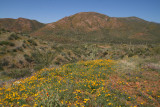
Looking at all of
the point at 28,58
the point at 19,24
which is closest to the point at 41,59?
the point at 28,58

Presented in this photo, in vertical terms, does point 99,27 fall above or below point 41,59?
above

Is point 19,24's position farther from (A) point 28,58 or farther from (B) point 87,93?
(B) point 87,93

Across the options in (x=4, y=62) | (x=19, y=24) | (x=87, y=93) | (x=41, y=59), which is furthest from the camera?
(x=19, y=24)

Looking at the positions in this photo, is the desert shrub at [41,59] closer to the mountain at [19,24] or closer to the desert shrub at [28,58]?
the desert shrub at [28,58]

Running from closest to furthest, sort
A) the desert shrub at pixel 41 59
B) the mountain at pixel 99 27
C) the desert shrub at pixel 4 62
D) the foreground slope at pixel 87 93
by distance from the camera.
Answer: the foreground slope at pixel 87 93
the desert shrub at pixel 4 62
the desert shrub at pixel 41 59
the mountain at pixel 99 27

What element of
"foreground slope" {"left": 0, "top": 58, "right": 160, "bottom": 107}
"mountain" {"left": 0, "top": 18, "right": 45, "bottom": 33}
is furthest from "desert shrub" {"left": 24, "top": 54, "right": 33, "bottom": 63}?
"mountain" {"left": 0, "top": 18, "right": 45, "bottom": 33}

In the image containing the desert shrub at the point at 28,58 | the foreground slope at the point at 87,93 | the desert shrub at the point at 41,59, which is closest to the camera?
the foreground slope at the point at 87,93

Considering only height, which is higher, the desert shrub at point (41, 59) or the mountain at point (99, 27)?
the mountain at point (99, 27)

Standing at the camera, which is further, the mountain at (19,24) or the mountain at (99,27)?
the mountain at (19,24)

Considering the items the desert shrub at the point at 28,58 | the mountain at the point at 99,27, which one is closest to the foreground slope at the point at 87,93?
the desert shrub at the point at 28,58

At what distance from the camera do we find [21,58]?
11930mm

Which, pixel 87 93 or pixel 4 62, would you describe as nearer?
pixel 87 93

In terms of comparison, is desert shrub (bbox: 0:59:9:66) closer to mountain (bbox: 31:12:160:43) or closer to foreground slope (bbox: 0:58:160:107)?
foreground slope (bbox: 0:58:160:107)

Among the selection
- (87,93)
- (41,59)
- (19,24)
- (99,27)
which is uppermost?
(19,24)
